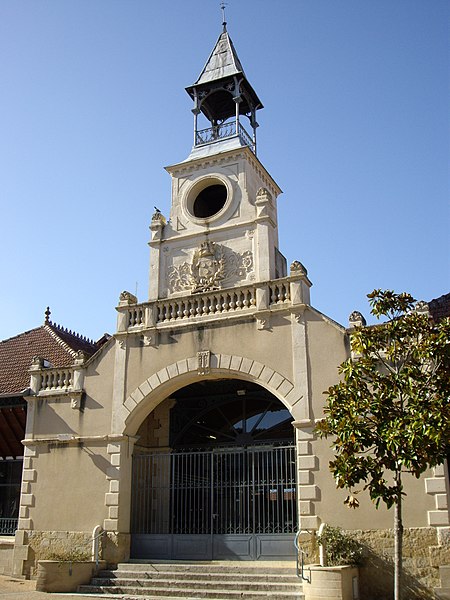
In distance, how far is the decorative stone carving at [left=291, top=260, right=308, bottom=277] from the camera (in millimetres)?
15352

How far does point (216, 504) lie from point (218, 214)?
8.07m

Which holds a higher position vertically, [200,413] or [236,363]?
[236,363]

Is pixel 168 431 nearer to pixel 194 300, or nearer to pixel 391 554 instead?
pixel 194 300

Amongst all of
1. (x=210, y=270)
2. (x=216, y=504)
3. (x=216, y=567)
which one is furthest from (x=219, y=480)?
(x=210, y=270)

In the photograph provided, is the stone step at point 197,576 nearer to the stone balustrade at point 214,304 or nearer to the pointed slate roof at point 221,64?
the stone balustrade at point 214,304

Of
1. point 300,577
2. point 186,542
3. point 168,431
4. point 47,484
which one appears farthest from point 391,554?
point 47,484

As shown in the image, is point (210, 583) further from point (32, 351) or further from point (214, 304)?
point (32, 351)

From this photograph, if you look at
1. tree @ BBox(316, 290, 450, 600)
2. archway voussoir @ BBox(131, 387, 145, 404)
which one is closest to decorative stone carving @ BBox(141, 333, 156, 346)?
archway voussoir @ BBox(131, 387, 145, 404)

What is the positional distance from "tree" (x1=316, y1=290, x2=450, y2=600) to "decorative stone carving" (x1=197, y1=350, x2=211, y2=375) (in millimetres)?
5478

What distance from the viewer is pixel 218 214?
18.2m

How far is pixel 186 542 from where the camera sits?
15195mm

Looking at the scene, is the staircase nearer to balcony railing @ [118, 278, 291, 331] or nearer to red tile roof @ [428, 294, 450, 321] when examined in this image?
balcony railing @ [118, 278, 291, 331]

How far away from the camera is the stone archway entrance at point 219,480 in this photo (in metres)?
14.8

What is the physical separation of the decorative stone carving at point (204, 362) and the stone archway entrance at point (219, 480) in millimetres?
2001
